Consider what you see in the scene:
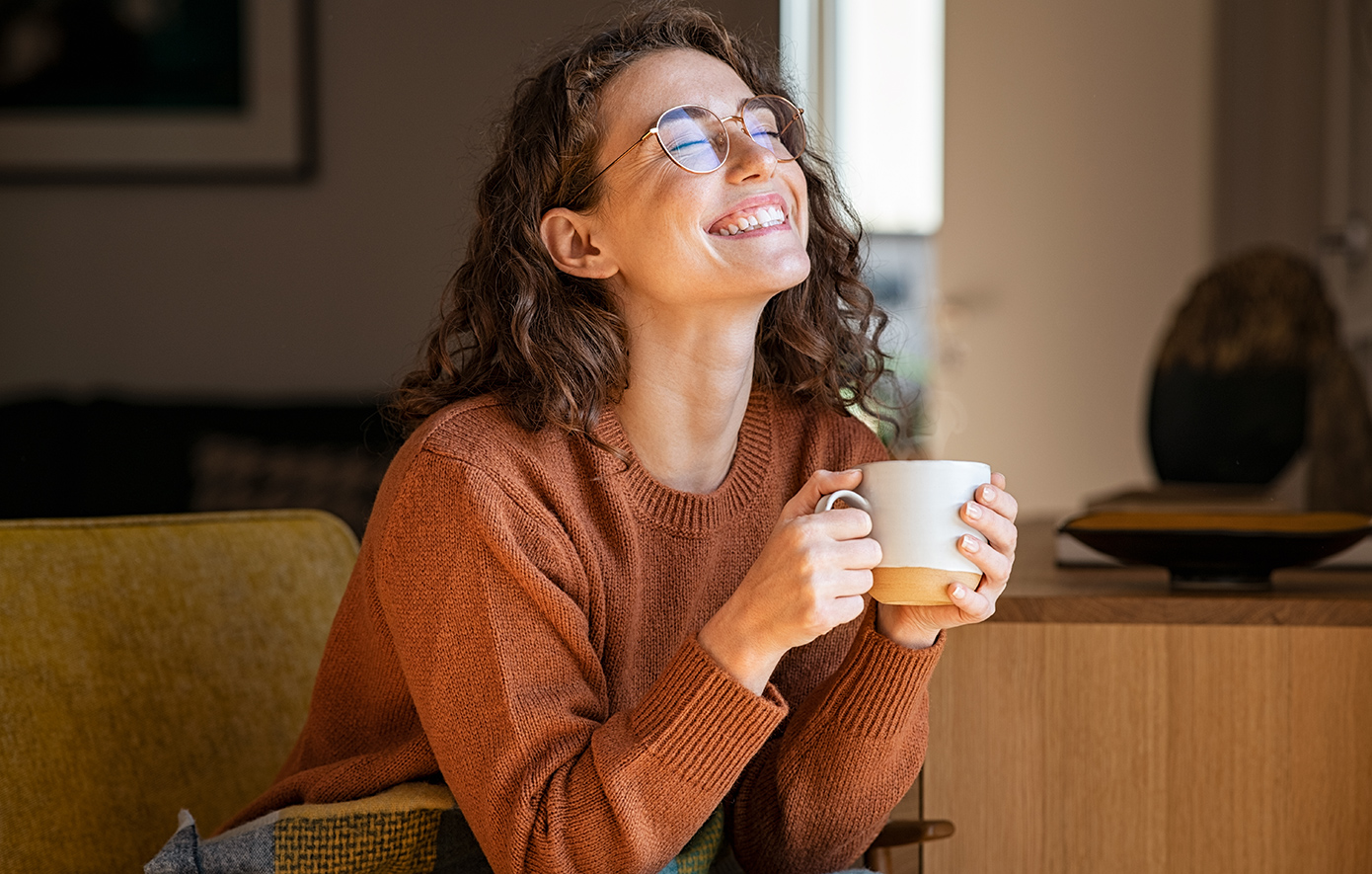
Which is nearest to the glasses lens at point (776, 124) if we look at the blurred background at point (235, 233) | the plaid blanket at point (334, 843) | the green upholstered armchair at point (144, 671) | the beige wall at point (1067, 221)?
the plaid blanket at point (334, 843)

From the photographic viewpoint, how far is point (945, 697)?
1136 millimetres

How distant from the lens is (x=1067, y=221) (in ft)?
13.5

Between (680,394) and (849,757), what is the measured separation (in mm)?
A: 356

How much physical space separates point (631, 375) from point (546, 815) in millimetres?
419

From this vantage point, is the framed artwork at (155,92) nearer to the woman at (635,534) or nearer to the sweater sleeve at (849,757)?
the woman at (635,534)

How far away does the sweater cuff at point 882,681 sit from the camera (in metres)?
1.00

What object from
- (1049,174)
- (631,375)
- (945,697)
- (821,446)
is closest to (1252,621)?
(945,697)

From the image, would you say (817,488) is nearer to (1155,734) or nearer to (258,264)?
(1155,734)

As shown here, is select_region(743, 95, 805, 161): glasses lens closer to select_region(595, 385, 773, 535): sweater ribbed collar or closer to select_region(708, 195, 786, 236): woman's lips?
select_region(708, 195, 786, 236): woman's lips

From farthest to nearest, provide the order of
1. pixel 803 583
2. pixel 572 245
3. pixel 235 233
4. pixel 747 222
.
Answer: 1. pixel 235 233
2. pixel 572 245
3. pixel 747 222
4. pixel 803 583

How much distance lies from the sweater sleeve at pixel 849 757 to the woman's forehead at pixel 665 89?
18.3 inches

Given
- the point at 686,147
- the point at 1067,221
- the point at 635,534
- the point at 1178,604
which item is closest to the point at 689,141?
the point at 686,147

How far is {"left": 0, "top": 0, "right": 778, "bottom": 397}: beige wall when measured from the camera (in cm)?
251

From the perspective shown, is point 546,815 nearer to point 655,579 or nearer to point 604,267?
point 655,579
